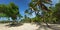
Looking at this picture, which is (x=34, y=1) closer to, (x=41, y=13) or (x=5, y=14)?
(x=41, y=13)

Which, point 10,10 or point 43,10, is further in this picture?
point 10,10

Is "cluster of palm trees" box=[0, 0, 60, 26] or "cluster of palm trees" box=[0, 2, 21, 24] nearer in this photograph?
"cluster of palm trees" box=[0, 0, 60, 26]

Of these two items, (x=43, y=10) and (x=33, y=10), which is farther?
(x=33, y=10)

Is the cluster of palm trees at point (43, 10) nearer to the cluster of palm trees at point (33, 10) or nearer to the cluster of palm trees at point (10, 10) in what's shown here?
the cluster of palm trees at point (33, 10)

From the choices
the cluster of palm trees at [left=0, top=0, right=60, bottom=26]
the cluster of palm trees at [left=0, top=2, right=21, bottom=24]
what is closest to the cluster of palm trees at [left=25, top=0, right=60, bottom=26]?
the cluster of palm trees at [left=0, top=0, right=60, bottom=26]

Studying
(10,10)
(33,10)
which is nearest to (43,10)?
(33,10)

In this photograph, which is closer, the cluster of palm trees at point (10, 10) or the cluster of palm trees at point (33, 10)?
the cluster of palm trees at point (33, 10)

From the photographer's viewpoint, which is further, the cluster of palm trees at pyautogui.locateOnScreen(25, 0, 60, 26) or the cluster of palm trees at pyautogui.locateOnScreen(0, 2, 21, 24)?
the cluster of palm trees at pyautogui.locateOnScreen(0, 2, 21, 24)

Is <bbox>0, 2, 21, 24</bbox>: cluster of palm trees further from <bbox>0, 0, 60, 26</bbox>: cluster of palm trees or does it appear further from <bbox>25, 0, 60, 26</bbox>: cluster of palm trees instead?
<bbox>25, 0, 60, 26</bbox>: cluster of palm trees

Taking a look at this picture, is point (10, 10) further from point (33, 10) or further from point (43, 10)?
point (43, 10)

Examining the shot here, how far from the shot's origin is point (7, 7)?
24.1m

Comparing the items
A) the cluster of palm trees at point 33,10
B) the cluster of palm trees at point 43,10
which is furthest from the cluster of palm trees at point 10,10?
the cluster of palm trees at point 43,10

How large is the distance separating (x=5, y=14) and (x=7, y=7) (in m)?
1.64

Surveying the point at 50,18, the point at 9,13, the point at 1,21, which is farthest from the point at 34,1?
the point at 1,21
